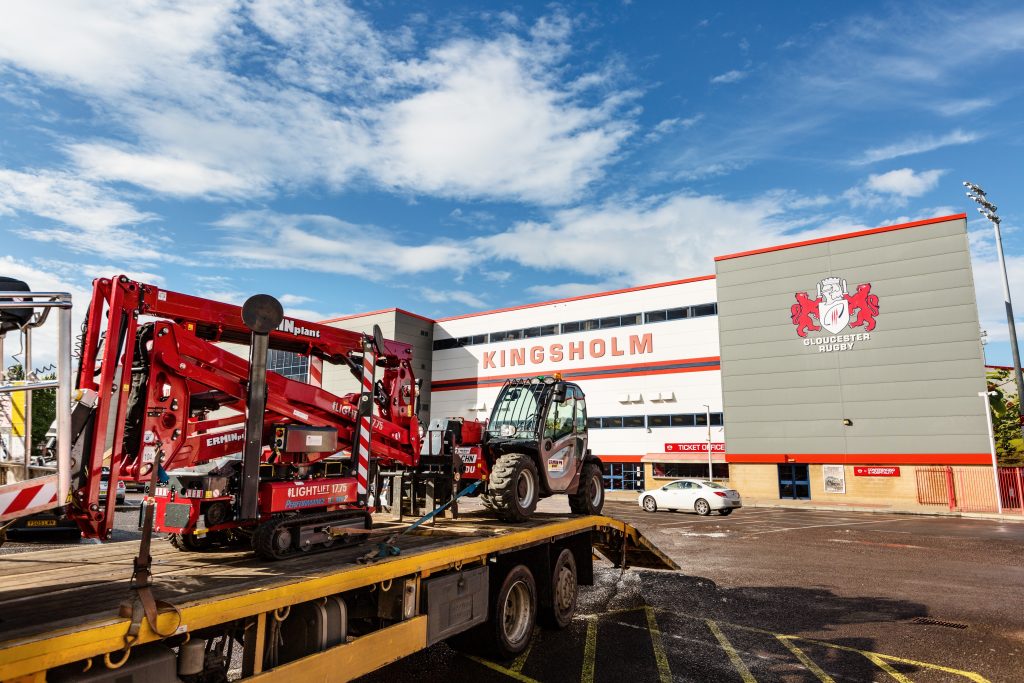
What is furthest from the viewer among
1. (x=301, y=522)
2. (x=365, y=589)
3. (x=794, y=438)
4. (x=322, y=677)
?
(x=794, y=438)

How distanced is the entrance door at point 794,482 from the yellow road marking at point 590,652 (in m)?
28.0

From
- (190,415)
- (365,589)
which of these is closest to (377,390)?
(190,415)

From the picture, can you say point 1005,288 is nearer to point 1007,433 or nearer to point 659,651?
point 1007,433

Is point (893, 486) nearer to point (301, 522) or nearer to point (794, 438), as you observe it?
point (794, 438)

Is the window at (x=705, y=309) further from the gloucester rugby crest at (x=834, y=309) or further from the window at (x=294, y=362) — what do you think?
the window at (x=294, y=362)

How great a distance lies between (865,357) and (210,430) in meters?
33.3

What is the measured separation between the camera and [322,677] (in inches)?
167

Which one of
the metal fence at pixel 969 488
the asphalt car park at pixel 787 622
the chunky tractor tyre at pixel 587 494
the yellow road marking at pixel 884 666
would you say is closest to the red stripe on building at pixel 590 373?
the metal fence at pixel 969 488

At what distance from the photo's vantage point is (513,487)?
8391mm

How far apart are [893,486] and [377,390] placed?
30.7 m

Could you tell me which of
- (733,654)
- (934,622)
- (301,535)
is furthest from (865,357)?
(301,535)

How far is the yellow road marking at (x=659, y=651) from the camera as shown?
20.8 feet

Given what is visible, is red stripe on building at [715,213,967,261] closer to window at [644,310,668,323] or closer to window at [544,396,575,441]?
window at [644,310,668,323]

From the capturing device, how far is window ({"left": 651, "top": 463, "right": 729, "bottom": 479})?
36.1 metres
